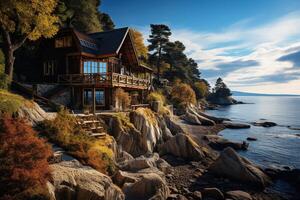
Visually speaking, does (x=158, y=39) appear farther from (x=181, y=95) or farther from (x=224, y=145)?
(x=224, y=145)

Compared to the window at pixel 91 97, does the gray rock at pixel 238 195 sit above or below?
below

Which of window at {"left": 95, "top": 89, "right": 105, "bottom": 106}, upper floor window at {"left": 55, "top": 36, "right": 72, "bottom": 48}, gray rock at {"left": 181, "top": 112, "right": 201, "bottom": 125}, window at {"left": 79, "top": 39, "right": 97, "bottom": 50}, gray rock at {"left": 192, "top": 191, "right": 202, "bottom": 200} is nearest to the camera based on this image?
gray rock at {"left": 192, "top": 191, "right": 202, "bottom": 200}

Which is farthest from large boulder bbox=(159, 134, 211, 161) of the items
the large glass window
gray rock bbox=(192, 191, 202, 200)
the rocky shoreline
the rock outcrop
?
the rock outcrop

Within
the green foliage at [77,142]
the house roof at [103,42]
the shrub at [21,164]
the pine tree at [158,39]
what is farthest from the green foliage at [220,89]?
the shrub at [21,164]

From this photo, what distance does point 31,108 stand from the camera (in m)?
15.9

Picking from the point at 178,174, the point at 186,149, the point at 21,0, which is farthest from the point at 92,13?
the point at 178,174

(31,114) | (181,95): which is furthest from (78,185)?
(181,95)

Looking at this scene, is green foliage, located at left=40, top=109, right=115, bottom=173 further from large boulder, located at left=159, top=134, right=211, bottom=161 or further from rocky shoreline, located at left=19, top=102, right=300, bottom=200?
large boulder, located at left=159, top=134, right=211, bottom=161

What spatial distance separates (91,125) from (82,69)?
38.9 feet

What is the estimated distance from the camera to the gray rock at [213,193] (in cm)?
1659

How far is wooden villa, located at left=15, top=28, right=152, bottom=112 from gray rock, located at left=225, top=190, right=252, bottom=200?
15285 mm

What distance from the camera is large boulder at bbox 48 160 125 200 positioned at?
9.81 metres

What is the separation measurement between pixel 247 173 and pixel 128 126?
38.5 ft

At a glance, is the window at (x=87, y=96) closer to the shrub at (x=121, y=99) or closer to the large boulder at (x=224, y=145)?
the shrub at (x=121, y=99)
